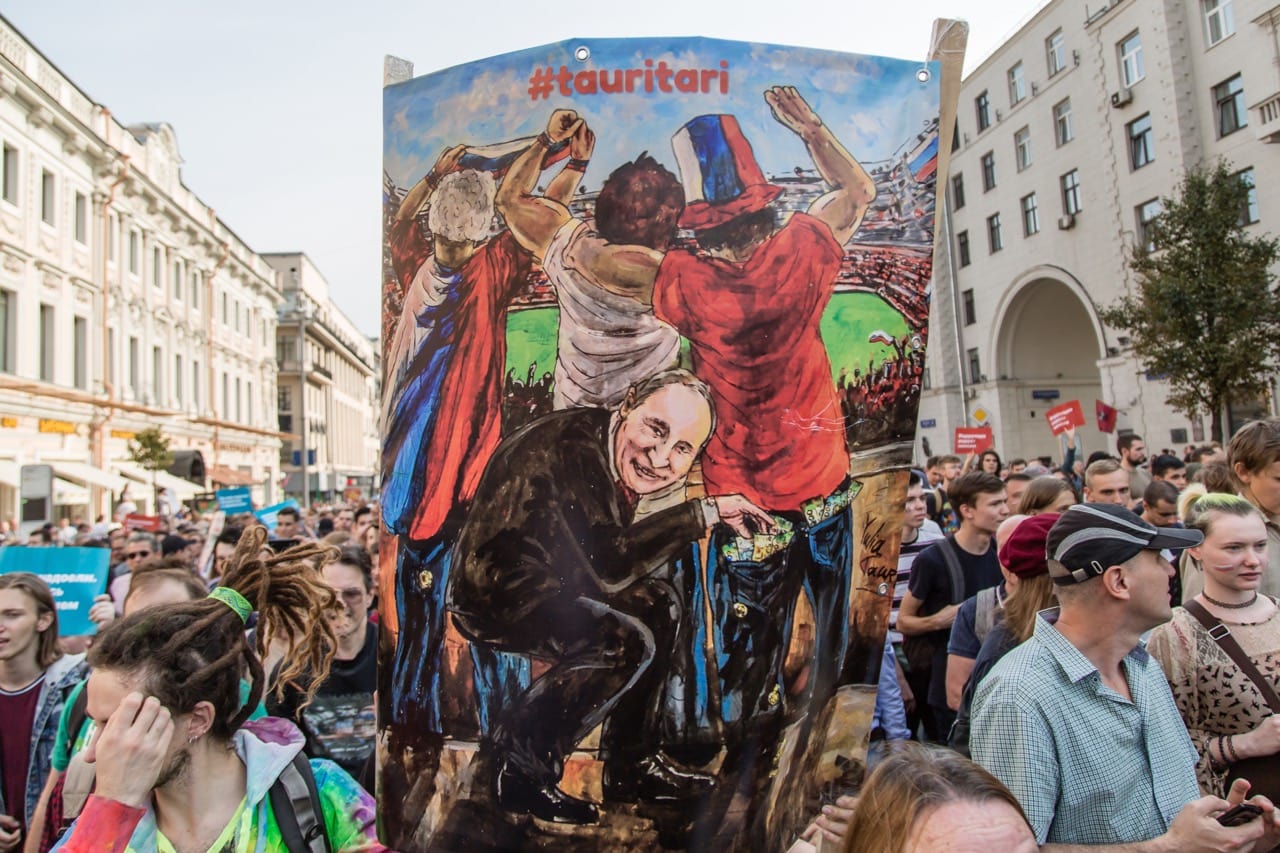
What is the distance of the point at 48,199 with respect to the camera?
24656mm

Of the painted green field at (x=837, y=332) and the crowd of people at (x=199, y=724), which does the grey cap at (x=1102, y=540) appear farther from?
the crowd of people at (x=199, y=724)

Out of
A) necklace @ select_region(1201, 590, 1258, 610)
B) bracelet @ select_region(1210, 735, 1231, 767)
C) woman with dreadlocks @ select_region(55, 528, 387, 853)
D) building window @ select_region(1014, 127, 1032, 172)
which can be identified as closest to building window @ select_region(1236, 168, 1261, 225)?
building window @ select_region(1014, 127, 1032, 172)

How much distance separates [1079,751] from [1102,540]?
51cm

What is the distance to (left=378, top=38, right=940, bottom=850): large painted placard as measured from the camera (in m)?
1.86

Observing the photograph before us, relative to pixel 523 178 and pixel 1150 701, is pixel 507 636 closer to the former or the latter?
pixel 523 178

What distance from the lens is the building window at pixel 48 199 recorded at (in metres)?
24.4

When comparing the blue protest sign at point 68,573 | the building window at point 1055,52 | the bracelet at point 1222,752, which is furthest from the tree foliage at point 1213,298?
the blue protest sign at point 68,573

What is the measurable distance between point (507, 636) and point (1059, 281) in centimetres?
3190

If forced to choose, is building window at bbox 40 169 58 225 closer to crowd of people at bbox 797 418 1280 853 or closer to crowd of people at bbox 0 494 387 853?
crowd of people at bbox 0 494 387 853

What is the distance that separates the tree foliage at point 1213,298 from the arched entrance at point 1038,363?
459 inches

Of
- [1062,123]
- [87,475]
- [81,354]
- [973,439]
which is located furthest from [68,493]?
[1062,123]

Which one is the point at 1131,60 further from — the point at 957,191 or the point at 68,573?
the point at 68,573

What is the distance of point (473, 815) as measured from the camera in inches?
74.6

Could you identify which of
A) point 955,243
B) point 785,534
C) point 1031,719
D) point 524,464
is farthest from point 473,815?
point 955,243
